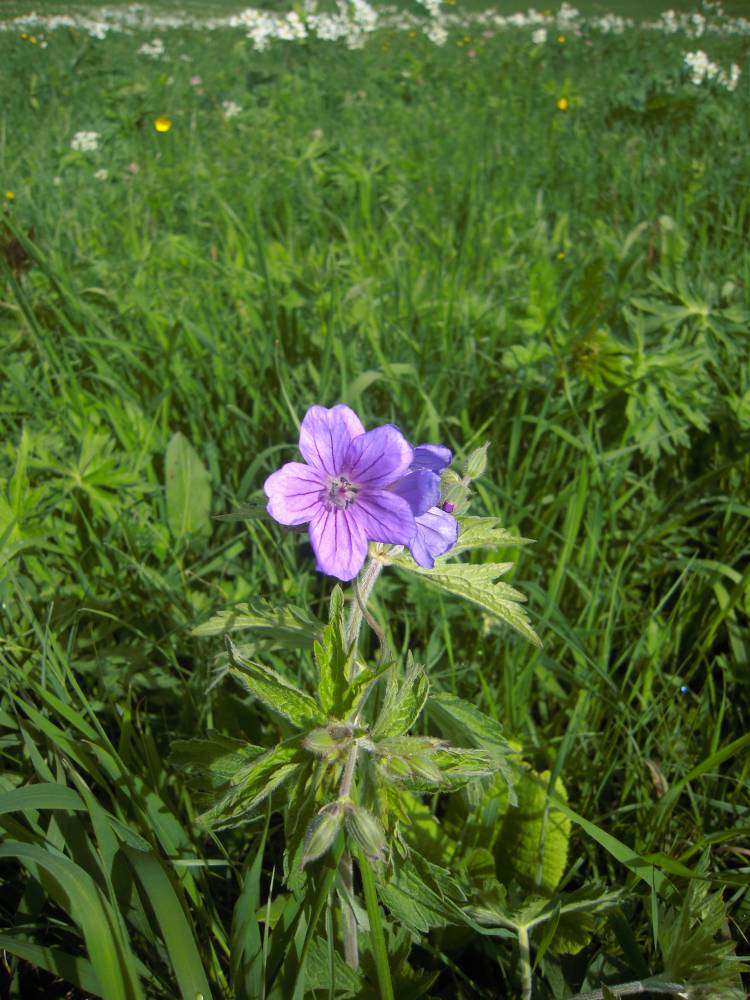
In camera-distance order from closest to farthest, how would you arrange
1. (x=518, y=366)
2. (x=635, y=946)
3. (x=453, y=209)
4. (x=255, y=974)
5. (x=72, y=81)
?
(x=255, y=974), (x=635, y=946), (x=518, y=366), (x=453, y=209), (x=72, y=81)

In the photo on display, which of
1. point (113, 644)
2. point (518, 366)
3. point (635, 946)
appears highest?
point (518, 366)

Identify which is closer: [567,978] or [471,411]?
[567,978]

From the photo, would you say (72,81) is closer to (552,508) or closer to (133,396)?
(133,396)

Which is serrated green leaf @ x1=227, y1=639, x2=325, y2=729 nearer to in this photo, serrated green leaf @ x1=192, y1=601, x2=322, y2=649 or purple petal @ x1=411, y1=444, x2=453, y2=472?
serrated green leaf @ x1=192, y1=601, x2=322, y2=649

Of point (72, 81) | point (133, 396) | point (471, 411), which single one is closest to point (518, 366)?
point (471, 411)

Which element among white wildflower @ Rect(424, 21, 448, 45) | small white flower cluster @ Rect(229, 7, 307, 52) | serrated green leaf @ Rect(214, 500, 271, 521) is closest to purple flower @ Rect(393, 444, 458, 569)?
serrated green leaf @ Rect(214, 500, 271, 521)

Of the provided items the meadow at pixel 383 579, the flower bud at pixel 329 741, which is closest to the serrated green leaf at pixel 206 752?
the meadow at pixel 383 579
